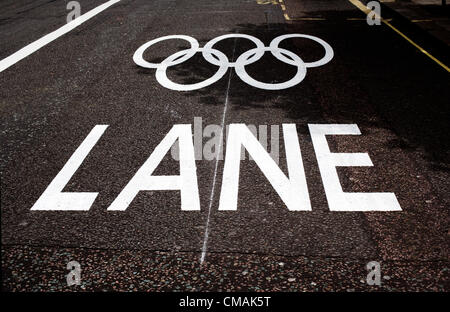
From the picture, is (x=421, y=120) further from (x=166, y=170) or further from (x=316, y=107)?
(x=166, y=170)

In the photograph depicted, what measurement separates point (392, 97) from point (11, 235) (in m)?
5.61

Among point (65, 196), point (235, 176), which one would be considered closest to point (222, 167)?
point (235, 176)

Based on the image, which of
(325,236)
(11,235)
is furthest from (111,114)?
(325,236)

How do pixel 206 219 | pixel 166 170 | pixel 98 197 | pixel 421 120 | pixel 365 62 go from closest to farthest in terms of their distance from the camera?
pixel 206 219
pixel 98 197
pixel 166 170
pixel 421 120
pixel 365 62

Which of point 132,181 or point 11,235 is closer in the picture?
point 11,235

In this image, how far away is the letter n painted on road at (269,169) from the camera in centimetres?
460

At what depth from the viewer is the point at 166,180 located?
498cm

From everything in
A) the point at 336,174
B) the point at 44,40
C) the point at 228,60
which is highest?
the point at 44,40

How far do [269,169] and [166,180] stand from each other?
1.15 meters

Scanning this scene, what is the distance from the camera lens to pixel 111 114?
6.70 metres

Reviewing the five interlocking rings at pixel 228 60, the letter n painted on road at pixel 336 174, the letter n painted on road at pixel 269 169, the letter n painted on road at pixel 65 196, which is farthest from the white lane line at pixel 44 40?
the letter n painted on road at pixel 336 174

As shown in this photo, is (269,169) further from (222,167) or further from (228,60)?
(228,60)

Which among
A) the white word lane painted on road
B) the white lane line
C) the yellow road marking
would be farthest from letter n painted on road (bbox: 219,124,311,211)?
the white lane line
